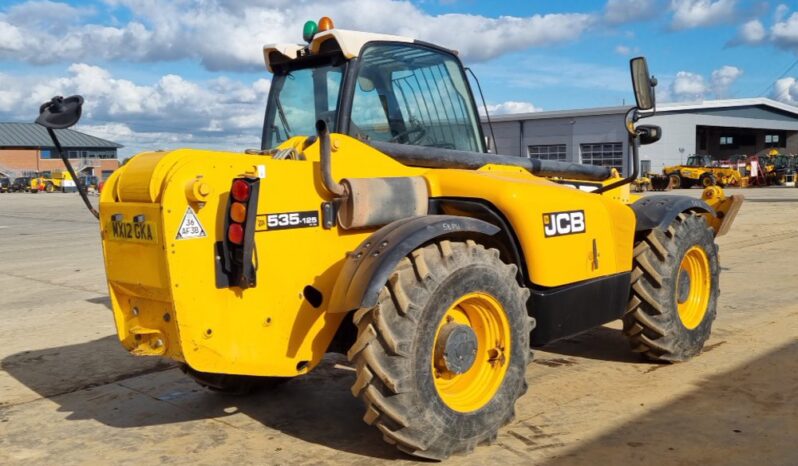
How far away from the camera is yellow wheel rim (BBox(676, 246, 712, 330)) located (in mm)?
5453

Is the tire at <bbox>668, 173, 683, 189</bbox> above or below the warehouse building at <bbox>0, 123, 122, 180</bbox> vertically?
below

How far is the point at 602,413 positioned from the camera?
4344mm

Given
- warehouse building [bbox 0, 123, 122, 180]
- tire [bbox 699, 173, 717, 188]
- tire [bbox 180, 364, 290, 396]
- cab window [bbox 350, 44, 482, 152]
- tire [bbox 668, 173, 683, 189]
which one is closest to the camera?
cab window [bbox 350, 44, 482, 152]

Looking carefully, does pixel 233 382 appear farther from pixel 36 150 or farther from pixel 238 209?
pixel 36 150

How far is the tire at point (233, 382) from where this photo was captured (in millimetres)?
4594

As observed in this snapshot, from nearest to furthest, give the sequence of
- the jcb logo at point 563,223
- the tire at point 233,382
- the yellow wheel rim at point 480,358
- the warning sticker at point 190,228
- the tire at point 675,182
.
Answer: the warning sticker at point 190,228
the yellow wheel rim at point 480,358
the jcb logo at point 563,223
the tire at point 233,382
the tire at point 675,182

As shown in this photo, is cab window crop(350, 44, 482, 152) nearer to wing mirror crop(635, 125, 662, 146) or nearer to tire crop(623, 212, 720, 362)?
wing mirror crop(635, 125, 662, 146)

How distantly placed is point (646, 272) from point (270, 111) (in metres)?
2.74

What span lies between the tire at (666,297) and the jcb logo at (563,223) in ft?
2.98

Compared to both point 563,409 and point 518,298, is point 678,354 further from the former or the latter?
point 518,298

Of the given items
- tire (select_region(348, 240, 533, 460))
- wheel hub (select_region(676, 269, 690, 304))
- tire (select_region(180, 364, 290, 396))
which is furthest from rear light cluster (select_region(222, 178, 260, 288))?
wheel hub (select_region(676, 269, 690, 304))

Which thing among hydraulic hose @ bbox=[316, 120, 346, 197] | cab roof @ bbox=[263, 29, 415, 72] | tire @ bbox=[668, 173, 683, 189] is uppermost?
cab roof @ bbox=[263, 29, 415, 72]

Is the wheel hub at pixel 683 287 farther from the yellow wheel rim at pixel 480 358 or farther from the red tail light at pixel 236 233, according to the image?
the red tail light at pixel 236 233

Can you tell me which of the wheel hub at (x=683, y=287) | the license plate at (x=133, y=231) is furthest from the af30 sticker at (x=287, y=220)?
the wheel hub at (x=683, y=287)
